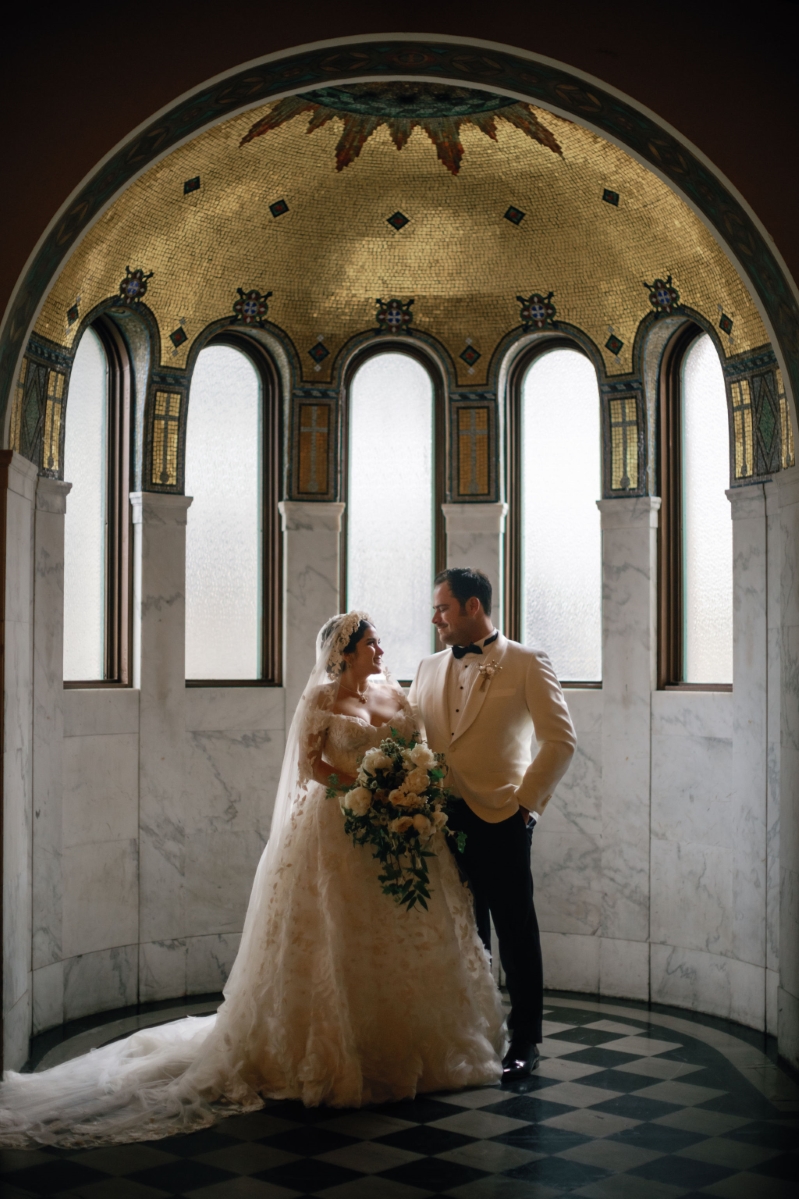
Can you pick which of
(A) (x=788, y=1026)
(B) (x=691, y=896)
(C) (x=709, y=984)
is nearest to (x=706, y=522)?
(B) (x=691, y=896)

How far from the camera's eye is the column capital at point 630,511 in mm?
8016

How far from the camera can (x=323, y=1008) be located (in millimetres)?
5430

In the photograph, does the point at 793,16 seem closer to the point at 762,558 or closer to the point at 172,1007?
the point at 762,558

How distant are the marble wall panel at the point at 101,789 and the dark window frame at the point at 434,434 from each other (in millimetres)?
1895

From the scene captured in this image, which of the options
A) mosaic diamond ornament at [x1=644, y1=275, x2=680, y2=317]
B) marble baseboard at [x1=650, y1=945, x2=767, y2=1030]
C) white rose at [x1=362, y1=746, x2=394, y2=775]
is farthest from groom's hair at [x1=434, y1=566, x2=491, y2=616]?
marble baseboard at [x1=650, y1=945, x2=767, y2=1030]

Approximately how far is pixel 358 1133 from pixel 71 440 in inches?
183

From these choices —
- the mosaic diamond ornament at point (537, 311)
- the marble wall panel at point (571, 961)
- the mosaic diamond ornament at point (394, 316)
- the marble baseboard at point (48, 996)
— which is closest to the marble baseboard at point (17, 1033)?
the marble baseboard at point (48, 996)

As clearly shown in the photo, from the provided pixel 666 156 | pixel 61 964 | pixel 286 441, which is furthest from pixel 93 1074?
pixel 666 156

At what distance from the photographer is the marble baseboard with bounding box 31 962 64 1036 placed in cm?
685

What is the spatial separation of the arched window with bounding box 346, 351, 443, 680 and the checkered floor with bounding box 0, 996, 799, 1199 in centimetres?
359

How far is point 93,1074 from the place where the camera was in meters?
5.57

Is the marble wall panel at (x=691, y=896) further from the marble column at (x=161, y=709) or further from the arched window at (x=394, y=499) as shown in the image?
the marble column at (x=161, y=709)

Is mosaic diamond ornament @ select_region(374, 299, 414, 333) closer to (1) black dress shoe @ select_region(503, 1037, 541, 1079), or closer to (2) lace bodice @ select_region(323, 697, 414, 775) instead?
(2) lace bodice @ select_region(323, 697, 414, 775)

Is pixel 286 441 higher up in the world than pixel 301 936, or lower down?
higher up
